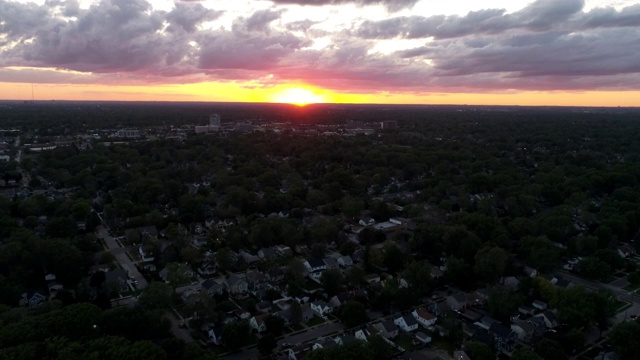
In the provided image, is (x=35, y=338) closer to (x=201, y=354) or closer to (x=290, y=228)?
(x=201, y=354)

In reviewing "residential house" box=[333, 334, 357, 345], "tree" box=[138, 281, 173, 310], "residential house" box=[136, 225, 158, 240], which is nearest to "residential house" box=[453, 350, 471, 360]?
"residential house" box=[333, 334, 357, 345]

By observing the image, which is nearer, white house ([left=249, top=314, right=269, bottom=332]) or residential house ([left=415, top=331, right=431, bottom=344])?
residential house ([left=415, top=331, right=431, bottom=344])

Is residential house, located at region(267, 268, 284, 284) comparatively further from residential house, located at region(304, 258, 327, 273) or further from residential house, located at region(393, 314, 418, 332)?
residential house, located at region(393, 314, 418, 332)

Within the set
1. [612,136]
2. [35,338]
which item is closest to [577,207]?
[35,338]

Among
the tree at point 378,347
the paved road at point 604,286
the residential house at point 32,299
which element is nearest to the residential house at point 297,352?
the tree at point 378,347

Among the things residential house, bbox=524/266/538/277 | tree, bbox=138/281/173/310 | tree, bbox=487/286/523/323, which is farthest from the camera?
residential house, bbox=524/266/538/277

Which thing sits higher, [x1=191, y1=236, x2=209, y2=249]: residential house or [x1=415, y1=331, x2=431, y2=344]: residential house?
[x1=191, y1=236, x2=209, y2=249]: residential house
